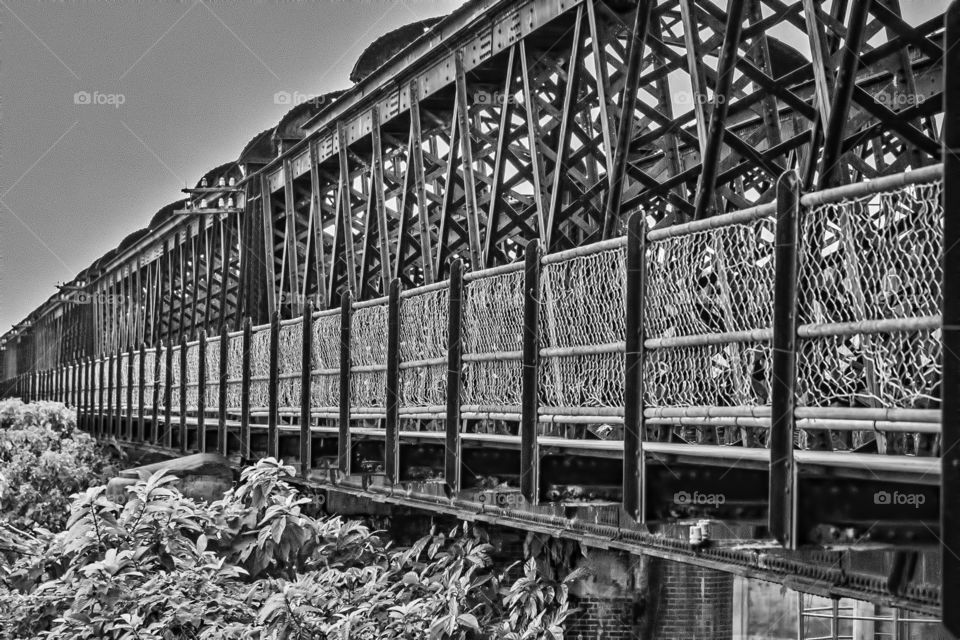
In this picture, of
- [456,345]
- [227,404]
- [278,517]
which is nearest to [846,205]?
[456,345]

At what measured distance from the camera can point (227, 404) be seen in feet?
63.2

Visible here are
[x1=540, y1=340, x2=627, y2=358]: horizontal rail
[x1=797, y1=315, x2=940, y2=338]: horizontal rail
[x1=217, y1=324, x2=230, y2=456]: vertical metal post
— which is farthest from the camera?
[x1=217, y1=324, x2=230, y2=456]: vertical metal post

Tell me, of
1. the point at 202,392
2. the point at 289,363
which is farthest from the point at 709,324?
the point at 202,392

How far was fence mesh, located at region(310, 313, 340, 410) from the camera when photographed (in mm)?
13938

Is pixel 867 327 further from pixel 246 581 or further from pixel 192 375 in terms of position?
pixel 192 375

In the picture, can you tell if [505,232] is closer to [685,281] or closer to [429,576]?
[429,576]

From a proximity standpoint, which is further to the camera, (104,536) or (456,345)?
(104,536)

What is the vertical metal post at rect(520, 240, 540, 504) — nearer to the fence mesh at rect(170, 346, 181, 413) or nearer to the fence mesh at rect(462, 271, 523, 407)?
the fence mesh at rect(462, 271, 523, 407)

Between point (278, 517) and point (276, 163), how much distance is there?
10217 mm

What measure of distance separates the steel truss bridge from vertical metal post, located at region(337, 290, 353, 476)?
0.09ft

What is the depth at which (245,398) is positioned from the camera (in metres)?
17.8

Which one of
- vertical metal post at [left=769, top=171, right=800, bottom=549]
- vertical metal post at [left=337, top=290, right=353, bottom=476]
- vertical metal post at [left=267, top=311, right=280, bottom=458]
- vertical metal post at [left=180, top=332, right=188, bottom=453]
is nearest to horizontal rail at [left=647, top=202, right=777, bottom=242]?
vertical metal post at [left=769, top=171, right=800, bottom=549]

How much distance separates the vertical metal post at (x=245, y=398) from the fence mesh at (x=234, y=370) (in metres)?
0.60

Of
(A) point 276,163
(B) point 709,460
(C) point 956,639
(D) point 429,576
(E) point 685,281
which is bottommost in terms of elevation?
(D) point 429,576
